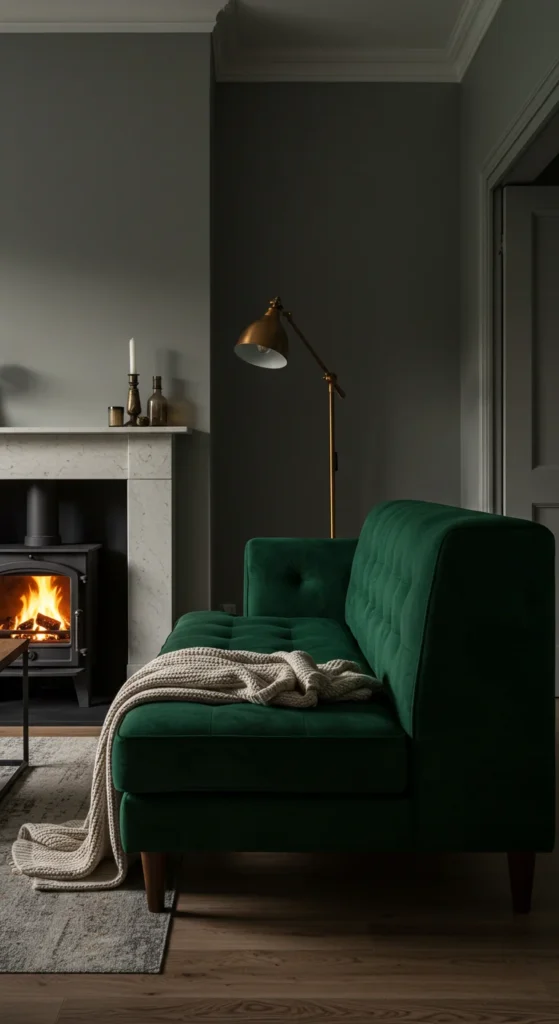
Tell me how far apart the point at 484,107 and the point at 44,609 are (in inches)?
118

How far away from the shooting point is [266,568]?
3.37 metres

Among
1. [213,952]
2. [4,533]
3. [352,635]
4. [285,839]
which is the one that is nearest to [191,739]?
[285,839]

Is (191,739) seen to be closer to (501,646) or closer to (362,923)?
(362,923)

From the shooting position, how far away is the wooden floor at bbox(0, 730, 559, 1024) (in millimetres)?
1672

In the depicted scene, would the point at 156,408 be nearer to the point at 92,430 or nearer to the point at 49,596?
the point at 92,430

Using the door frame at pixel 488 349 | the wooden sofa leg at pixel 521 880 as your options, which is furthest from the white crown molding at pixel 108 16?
the wooden sofa leg at pixel 521 880

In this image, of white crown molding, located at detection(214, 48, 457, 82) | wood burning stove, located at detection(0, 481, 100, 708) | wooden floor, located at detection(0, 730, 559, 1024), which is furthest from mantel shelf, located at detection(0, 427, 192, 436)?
wooden floor, located at detection(0, 730, 559, 1024)

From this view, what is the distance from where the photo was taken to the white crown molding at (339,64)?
A: 179 inches

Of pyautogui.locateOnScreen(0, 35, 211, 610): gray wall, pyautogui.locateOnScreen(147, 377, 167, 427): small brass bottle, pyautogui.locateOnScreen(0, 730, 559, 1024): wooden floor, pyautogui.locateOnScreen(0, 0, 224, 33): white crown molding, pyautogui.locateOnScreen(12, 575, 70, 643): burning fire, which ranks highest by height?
pyautogui.locateOnScreen(0, 0, 224, 33): white crown molding

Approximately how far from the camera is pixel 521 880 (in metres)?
2.04

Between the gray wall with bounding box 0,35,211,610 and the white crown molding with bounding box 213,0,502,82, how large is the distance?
458 millimetres

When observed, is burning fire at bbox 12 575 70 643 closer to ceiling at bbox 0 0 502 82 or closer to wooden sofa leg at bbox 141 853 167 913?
wooden sofa leg at bbox 141 853 167 913

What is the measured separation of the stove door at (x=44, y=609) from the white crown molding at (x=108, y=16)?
2395 mm

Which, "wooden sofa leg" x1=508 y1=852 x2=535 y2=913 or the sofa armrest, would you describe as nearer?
"wooden sofa leg" x1=508 y1=852 x2=535 y2=913
